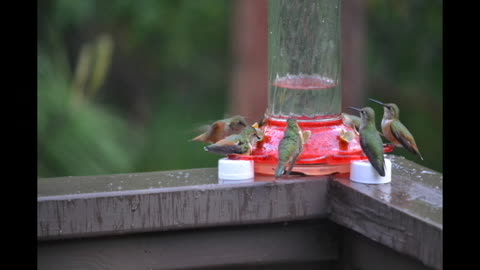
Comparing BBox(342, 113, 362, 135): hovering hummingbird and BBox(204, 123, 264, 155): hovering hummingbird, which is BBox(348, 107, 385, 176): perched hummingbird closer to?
BBox(342, 113, 362, 135): hovering hummingbird

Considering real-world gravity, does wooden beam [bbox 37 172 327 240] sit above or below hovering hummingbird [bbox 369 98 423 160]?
below

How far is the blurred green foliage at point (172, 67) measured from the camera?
5.68 meters

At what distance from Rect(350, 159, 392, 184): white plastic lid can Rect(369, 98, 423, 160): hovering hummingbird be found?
35 cm

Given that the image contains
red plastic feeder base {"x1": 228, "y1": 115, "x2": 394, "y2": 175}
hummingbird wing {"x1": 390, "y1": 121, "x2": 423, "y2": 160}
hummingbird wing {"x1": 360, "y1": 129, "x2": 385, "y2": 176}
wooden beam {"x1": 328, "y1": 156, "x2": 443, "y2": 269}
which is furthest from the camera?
hummingbird wing {"x1": 390, "y1": 121, "x2": 423, "y2": 160}

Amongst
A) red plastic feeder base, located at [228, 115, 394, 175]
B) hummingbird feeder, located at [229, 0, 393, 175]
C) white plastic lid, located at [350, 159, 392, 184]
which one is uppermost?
hummingbird feeder, located at [229, 0, 393, 175]

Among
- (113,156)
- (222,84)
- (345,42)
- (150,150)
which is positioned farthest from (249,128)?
(222,84)

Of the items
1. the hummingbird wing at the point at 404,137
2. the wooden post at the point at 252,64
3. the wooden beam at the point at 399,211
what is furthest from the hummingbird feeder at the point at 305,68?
the wooden post at the point at 252,64

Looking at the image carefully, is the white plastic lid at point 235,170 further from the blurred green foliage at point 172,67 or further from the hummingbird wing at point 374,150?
the blurred green foliage at point 172,67

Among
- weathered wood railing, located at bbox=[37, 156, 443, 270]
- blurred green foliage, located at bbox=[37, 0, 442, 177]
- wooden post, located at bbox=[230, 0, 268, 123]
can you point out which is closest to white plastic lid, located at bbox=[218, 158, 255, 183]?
weathered wood railing, located at bbox=[37, 156, 443, 270]

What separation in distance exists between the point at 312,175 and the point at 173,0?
5.13 m

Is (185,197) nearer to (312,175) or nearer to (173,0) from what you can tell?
(312,175)

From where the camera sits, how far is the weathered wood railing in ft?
5.67

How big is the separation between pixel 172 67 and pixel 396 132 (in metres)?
5.66

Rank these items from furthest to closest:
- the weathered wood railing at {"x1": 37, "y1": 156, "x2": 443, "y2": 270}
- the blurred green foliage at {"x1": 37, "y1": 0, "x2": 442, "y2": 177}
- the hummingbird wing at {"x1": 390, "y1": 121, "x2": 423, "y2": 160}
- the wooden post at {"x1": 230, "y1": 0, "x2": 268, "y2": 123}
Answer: the wooden post at {"x1": 230, "y1": 0, "x2": 268, "y2": 123} → the blurred green foliage at {"x1": 37, "y1": 0, "x2": 442, "y2": 177} → the hummingbird wing at {"x1": 390, "y1": 121, "x2": 423, "y2": 160} → the weathered wood railing at {"x1": 37, "y1": 156, "x2": 443, "y2": 270}
